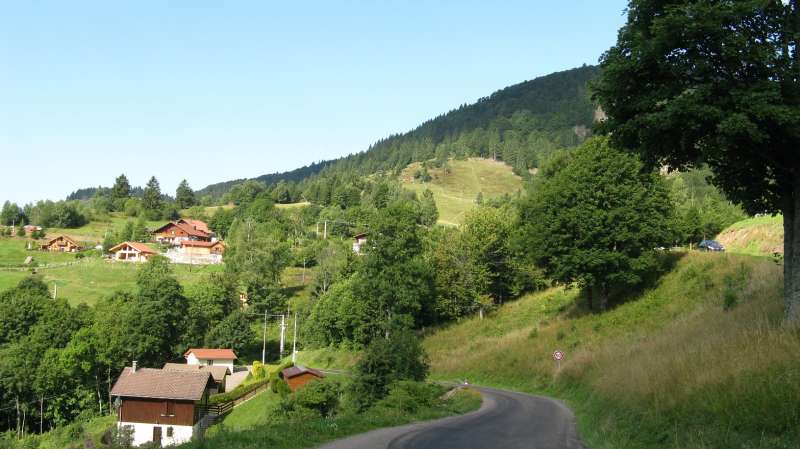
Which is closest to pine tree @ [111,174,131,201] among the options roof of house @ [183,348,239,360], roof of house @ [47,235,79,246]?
roof of house @ [47,235,79,246]

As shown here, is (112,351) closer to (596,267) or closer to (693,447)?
(596,267)

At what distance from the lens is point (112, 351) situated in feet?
221

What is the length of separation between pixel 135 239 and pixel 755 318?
148 meters

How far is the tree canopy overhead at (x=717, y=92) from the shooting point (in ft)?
48.7

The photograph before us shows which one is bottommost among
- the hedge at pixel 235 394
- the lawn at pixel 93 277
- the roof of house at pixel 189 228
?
the hedge at pixel 235 394

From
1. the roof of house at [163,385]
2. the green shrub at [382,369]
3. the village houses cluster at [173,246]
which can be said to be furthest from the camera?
the village houses cluster at [173,246]

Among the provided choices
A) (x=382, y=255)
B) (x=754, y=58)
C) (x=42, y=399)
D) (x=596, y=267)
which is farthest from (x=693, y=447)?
(x=42, y=399)

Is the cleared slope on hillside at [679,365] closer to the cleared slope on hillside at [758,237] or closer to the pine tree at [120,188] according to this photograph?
the cleared slope on hillside at [758,237]

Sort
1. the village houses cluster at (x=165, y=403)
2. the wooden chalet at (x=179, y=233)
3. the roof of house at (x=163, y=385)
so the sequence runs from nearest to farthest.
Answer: the roof of house at (x=163, y=385) → the village houses cluster at (x=165, y=403) → the wooden chalet at (x=179, y=233)

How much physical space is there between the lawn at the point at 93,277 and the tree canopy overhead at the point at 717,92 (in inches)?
3521

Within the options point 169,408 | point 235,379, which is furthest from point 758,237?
point 235,379

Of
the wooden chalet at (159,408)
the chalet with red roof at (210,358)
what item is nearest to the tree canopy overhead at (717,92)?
the wooden chalet at (159,408)

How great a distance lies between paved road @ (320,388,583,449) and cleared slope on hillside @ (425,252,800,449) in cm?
83

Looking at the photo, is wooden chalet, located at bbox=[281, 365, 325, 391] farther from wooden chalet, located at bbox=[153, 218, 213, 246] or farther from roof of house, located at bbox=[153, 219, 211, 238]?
roof of house, located at bbox=[153, 219, 211, 238]
